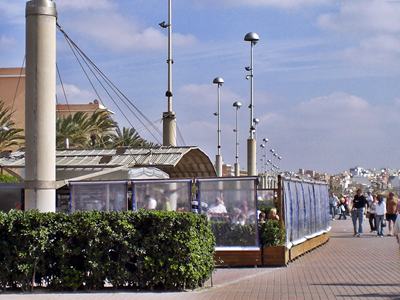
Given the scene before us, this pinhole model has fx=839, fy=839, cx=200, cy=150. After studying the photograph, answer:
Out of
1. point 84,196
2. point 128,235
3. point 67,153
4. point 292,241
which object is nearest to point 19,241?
point 128,235

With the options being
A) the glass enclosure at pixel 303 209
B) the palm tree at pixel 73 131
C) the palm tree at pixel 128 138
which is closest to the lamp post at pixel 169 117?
the glass enclosure at pixel 303 209

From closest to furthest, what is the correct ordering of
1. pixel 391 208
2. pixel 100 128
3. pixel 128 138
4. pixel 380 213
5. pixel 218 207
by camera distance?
pixel 218 207 → pixel 391 208 → pixel 380 213 → pixel 100 128 → pixel 128 138

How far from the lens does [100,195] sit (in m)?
20.0

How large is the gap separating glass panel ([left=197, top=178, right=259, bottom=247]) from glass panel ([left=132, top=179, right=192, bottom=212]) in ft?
1.05

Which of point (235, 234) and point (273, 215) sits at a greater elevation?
point (273, 215)

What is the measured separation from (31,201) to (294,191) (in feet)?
27.9

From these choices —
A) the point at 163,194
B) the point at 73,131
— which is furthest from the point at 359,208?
the point at 73,131

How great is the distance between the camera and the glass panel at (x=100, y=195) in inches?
786

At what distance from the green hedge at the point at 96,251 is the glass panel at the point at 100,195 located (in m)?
5.57

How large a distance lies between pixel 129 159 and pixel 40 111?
Answer: 15.5m

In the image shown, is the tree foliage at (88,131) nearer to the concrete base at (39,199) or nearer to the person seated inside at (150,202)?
the person seated inside at (150,202)

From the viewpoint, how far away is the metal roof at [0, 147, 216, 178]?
98.7 ft

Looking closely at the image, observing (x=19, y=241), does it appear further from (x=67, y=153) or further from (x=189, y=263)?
(x=67, y=153)

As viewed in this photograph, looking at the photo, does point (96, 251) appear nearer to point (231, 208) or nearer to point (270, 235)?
point (231, 208)
